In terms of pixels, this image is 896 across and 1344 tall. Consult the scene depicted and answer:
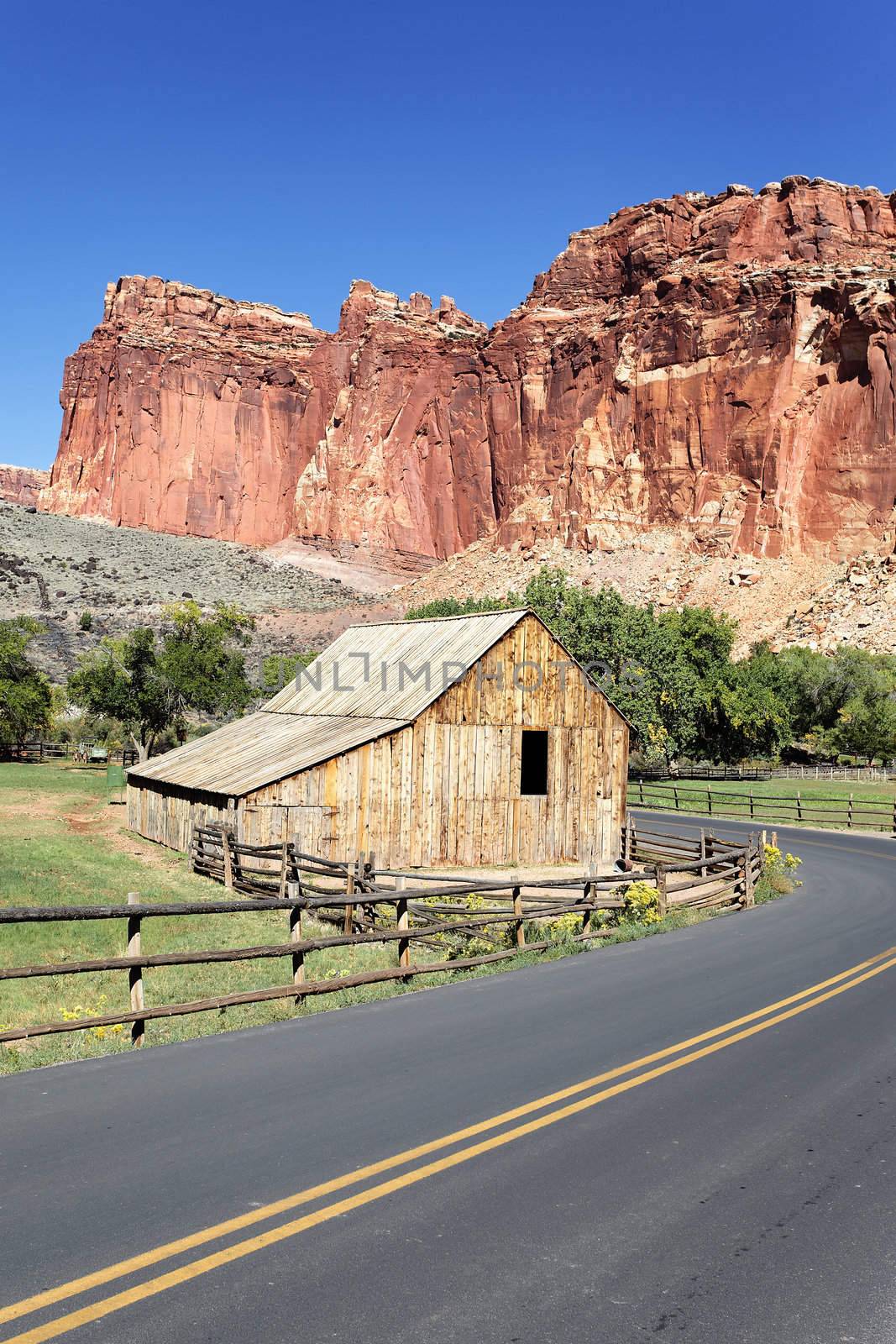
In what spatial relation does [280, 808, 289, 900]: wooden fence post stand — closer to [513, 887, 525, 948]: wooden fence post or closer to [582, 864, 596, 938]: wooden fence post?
[582, 864, 596, 938]: wooden fence post

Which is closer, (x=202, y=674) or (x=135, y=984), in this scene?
(x=135, y=984)

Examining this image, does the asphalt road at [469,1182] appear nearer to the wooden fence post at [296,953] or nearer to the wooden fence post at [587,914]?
the wooden fence post at [296,953]

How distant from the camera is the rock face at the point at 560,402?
10012cm

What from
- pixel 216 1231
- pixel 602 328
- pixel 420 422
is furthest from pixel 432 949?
pixel 420 422

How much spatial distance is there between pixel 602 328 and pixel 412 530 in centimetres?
3506

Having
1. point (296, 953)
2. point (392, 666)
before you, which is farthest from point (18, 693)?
point (296, 953)

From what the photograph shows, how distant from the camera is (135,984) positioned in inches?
352

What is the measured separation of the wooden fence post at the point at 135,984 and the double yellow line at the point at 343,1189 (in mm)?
3474

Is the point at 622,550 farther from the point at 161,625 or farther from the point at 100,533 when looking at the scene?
the point at 100,533

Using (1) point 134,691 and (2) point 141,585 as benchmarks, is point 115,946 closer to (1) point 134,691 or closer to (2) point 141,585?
(1) point 134,691

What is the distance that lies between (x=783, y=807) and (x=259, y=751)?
2149cm

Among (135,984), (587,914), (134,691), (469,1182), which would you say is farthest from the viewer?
(134,691)

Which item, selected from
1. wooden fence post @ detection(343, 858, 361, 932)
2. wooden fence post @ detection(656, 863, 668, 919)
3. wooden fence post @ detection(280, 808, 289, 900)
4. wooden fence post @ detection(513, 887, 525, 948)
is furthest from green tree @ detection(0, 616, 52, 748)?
wooden fence post @ detection(513, 887, 525, 948)

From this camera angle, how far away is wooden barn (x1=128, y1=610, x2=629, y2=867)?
70.9ft
